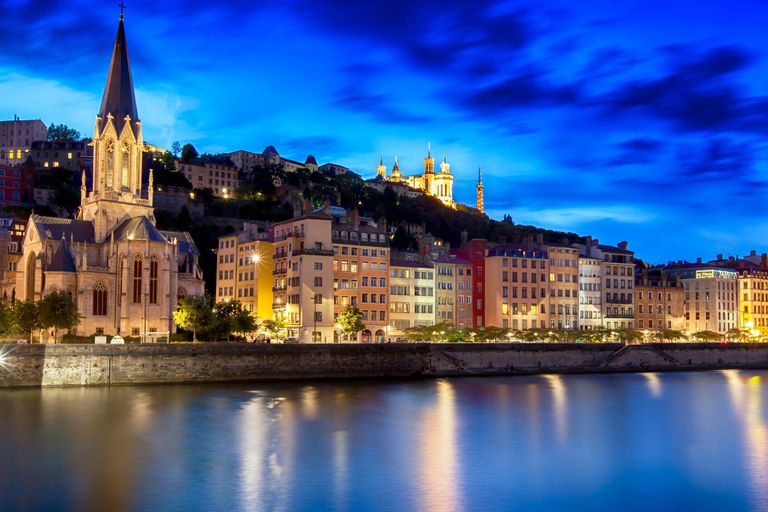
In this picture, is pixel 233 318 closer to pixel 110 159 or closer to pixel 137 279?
pixel 137 279

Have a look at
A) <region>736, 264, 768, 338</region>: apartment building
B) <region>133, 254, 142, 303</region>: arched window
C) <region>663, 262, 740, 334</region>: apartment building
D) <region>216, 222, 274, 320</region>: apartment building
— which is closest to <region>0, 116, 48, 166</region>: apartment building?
<region>216, 222, 274, 320</region>: apartment building

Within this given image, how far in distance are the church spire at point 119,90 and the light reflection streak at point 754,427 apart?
59.4 metres

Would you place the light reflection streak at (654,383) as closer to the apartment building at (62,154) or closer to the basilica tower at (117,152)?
the basilica tower at (117,152)

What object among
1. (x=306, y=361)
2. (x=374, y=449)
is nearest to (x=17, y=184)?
(x=306, y=361)

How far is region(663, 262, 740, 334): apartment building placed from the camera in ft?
380

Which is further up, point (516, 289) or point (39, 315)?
point (516, 289)

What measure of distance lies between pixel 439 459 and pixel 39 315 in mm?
39059

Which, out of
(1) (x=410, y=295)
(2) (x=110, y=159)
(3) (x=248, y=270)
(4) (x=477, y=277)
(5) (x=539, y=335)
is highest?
(2) (x=110, y=159)

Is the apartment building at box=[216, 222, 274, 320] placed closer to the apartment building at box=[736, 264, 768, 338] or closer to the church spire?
the church spire

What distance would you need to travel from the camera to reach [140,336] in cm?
7006

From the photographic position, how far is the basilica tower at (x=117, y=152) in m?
77.9

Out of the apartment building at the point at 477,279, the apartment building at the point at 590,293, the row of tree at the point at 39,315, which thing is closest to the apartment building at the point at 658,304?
the apartment building at the point at 590,293

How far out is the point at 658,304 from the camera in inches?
4328

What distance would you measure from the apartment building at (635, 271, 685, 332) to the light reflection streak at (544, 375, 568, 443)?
38.5m
